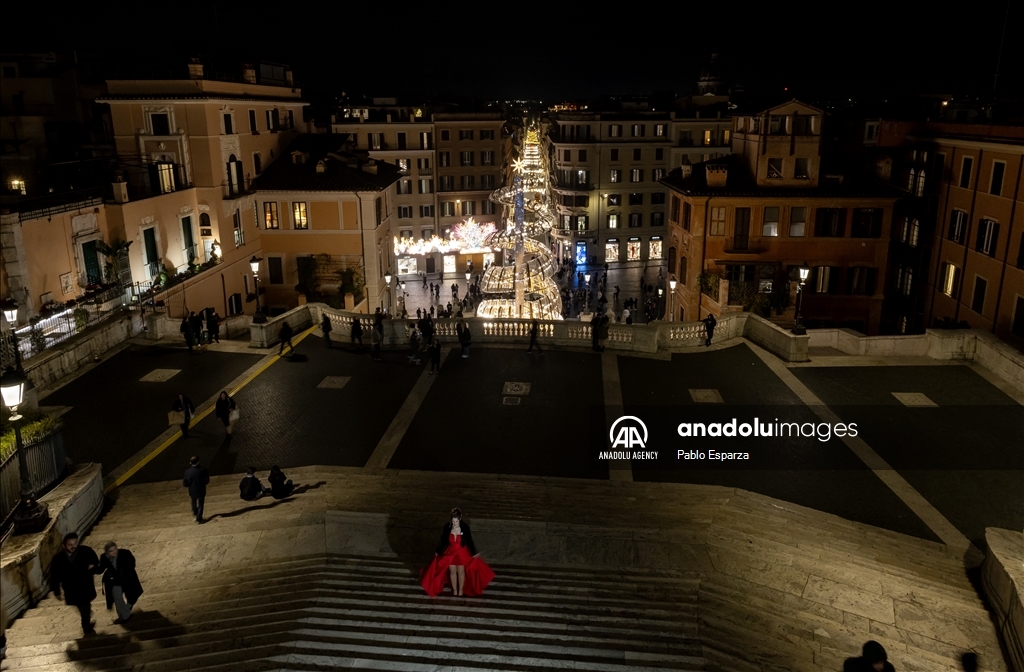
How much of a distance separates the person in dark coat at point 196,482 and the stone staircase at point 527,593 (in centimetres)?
49

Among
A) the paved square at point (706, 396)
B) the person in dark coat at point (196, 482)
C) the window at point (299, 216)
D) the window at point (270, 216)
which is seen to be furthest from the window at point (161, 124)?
the paved square at point (706, 396)

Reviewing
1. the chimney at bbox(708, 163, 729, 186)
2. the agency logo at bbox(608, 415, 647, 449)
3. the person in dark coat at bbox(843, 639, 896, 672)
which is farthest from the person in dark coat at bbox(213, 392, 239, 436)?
the chimney at bbox(708, 163, 729, 186)

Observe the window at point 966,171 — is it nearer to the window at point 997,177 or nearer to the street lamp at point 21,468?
the window at point 997,177

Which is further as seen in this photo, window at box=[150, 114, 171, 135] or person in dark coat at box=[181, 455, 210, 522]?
window at box=[150, 114, 171, 135]

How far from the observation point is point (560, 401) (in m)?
21.6

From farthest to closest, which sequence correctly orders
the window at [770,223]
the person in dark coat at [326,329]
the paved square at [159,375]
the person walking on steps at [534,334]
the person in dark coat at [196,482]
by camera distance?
the window at [770,223] < the person in dark coat at [326,329] < the person walking on steps at [534,334] < the paved square at [159,375] < the person in dark coat at [196,482]

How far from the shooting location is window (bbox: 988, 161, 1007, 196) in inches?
1234

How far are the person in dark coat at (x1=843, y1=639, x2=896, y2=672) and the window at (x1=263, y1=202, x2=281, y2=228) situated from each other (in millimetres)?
39849

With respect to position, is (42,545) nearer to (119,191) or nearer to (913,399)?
(913,399)

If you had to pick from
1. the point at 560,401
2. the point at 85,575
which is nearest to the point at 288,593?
the point at 85,575

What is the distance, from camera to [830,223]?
1500 inches

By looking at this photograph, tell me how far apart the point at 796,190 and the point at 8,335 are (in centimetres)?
3363

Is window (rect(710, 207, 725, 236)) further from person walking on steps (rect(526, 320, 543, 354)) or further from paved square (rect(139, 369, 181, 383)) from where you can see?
paved square (rect(139, 369, 181, 383))

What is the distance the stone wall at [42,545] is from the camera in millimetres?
11539
